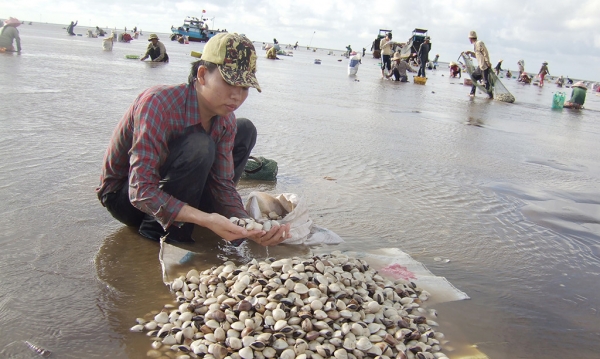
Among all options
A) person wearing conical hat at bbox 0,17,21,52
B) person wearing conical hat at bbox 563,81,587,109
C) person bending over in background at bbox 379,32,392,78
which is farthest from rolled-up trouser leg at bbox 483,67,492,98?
person wearing conical hat at bbox 0,17,21,52

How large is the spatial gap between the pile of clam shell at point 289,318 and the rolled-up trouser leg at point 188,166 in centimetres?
51

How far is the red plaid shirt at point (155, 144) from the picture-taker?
2695 mm

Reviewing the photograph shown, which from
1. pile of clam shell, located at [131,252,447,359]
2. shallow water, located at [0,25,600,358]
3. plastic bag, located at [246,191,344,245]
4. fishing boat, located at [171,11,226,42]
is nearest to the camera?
pile of clam shell, located at [131,252,447,359]

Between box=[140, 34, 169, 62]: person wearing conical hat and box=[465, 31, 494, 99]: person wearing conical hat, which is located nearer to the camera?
box=[465, 31, 494, 99]: person wearing conical hat

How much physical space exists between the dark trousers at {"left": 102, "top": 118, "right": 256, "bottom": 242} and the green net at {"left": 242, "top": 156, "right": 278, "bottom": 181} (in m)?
1.46

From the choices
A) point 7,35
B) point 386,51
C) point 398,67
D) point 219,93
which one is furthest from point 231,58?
point 386,51

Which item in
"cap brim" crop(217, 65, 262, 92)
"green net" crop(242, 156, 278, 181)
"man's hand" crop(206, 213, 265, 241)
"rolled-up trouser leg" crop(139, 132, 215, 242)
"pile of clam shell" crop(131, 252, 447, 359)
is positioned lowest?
"pile of clam shell" crop(131, 252, 447, 359)

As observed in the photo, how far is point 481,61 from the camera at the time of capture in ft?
53.3

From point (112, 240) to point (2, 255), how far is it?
2.03 ft

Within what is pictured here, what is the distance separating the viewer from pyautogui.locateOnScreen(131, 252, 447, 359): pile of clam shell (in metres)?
2.12

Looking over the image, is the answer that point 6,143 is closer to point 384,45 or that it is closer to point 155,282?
point 155,282

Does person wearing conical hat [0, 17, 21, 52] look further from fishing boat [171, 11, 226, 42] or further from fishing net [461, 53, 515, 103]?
fishing boat [171, 11, 226, 42]

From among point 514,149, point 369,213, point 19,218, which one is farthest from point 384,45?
point 19,218

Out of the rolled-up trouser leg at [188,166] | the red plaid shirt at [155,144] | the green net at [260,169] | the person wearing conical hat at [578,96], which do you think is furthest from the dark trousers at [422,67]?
the rolled-up trouser leg at [188,166]
